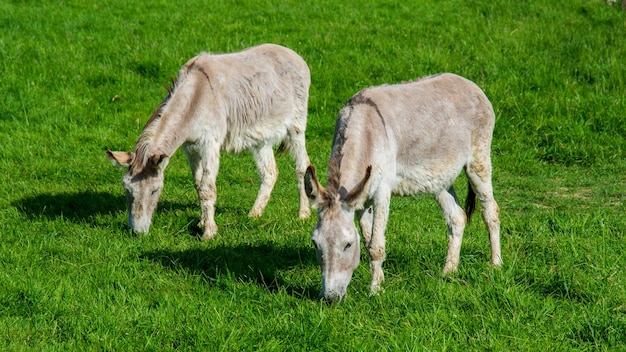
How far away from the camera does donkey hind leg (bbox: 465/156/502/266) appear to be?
20.1 feet

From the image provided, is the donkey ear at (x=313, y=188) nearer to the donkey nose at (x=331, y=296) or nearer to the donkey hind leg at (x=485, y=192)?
the donkey nose at (x=331, y=296)

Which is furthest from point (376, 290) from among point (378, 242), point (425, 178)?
point (425, 178)

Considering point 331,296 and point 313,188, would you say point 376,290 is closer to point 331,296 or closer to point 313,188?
point 331,296

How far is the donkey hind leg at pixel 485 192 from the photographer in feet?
20.1

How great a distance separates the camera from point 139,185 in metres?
6.86

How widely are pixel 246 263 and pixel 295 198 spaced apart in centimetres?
280

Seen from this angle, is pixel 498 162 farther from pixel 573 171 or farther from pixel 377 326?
pixel 377 326

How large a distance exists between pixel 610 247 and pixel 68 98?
7.06m

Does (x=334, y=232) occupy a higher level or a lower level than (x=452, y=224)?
higher

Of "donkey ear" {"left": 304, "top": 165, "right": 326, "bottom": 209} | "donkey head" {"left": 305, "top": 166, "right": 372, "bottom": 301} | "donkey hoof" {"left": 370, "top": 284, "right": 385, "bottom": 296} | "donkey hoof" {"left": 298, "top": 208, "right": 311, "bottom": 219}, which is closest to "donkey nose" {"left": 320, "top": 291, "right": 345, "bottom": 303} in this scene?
"donkey head" {"left": 305, "top": 166, "right": 372, "bottom": 301}

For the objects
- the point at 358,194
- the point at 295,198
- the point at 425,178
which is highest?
the point at 358,194

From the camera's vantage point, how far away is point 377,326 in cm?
473

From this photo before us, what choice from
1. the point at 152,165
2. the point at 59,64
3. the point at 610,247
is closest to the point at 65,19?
the point at 59,64

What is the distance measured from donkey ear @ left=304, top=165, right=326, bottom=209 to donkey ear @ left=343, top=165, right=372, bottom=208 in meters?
0.16
